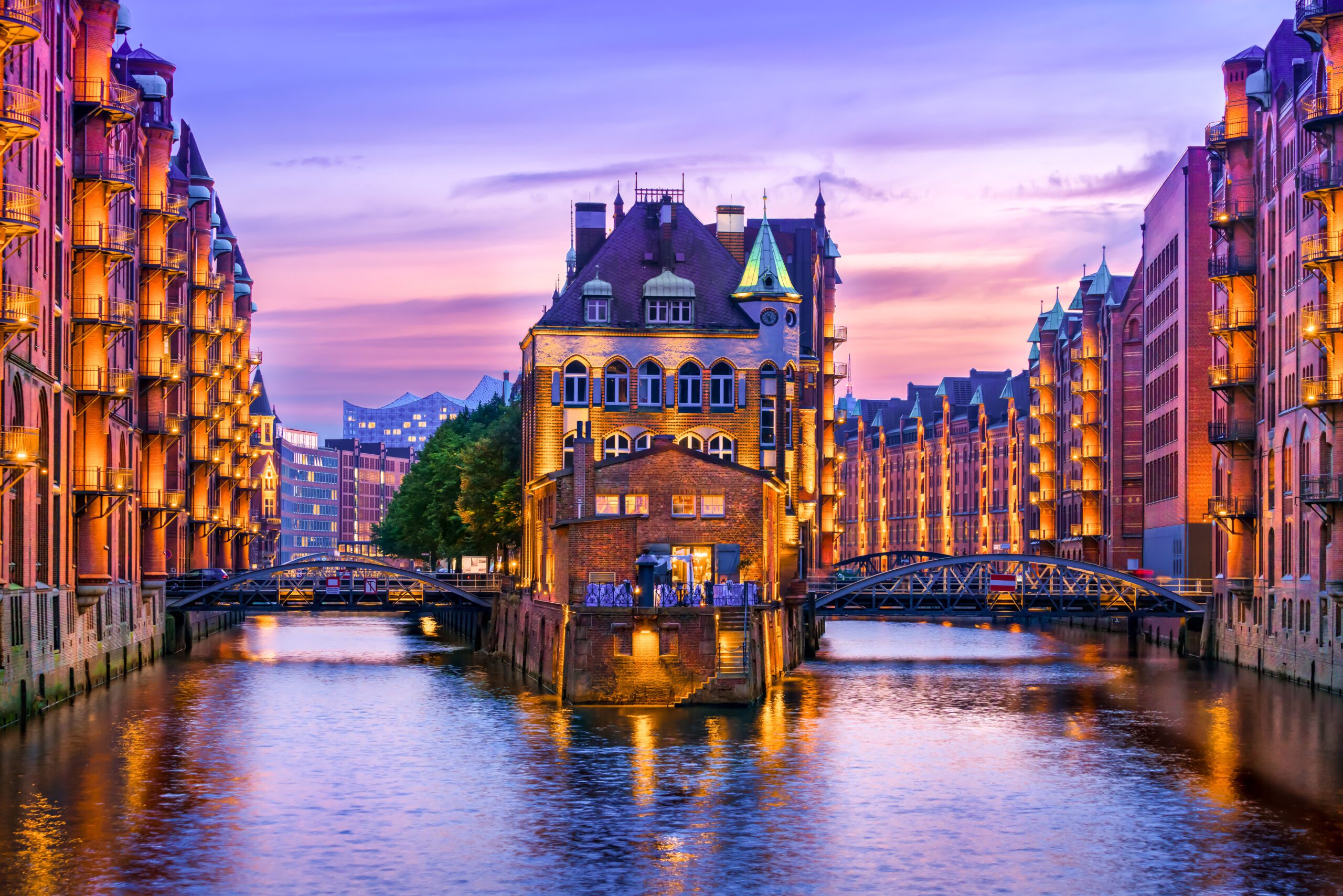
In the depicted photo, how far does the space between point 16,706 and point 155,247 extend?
1441 inches

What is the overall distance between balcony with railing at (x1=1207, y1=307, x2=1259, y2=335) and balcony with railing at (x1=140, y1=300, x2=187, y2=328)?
1962 inches

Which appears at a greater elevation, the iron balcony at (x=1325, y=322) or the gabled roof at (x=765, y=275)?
the gabled roof at (x=765, y=275)

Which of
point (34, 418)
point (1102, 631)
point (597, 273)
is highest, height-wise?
point (597, 273)

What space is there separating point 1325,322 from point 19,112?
155 feet

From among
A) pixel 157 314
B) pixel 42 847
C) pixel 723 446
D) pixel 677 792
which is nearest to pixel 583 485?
pixel 723 446

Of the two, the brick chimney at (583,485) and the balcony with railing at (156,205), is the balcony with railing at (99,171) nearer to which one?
the balcony with railing at (156,205)

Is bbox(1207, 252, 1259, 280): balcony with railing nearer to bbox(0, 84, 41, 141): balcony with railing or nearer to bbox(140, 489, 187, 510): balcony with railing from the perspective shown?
bbox(140, 489, 187, 510): balcony with railing

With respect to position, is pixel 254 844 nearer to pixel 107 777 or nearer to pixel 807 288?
pixel 107 777

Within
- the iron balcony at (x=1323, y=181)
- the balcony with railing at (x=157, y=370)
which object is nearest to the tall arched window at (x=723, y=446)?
the balcony with railing at (x=157, y=370)

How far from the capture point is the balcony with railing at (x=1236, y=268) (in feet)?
299

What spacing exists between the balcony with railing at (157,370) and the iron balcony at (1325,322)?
52.3 metres

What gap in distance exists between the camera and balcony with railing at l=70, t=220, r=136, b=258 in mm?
75562

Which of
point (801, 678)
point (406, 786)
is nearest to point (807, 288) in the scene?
point (801, 678)

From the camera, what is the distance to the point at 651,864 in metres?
41.0
